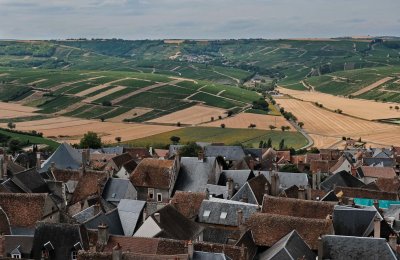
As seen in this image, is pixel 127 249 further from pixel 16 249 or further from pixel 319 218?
pixel 319 218

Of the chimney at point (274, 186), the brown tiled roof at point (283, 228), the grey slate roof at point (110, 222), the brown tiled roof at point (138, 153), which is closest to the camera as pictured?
the brown tiled roof at point (283, 228)

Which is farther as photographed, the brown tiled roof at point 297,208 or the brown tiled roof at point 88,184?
the brown tiled roof at point 88,184

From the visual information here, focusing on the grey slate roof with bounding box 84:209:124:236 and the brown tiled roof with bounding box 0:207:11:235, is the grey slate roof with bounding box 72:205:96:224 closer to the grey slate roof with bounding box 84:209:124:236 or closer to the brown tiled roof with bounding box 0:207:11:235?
the grey slate roof with bounding box 84:209:124:236

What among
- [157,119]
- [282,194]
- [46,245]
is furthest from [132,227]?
[157,119]

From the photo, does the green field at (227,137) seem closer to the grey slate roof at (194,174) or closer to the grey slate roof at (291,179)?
the grey slate roof at (291,179)

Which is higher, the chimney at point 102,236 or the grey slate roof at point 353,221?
the chimney at point 102,236

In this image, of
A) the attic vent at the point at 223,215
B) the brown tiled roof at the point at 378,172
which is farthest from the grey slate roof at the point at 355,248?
the brown tiled roof at the point at 378,172

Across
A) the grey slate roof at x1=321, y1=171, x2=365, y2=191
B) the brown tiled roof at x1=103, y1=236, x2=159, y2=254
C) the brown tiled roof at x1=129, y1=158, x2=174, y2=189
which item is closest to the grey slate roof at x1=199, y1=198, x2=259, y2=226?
the brown tiled roof at x1=129, y1=158, x2=174, y2=189
